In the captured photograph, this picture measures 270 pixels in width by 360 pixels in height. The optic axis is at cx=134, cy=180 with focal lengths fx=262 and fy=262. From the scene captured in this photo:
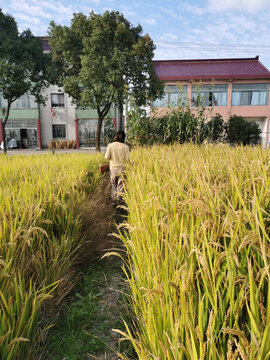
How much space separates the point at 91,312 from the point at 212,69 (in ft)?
107

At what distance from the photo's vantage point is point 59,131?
3191 cm

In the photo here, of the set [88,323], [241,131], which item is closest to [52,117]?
[241,131]

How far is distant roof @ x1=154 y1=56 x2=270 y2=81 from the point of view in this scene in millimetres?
29234

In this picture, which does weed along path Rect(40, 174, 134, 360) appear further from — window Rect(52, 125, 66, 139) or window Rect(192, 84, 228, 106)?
window Rect(52, 125, 66, 139)

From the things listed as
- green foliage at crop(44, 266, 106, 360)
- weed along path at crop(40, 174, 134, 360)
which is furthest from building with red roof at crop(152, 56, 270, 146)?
green foliage at crop(44, 266, 106, 360)

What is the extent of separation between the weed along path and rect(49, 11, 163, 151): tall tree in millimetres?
16332

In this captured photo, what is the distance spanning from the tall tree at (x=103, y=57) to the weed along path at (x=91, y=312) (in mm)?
16332

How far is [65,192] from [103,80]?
56.9 ft

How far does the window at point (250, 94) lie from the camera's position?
29.9 m

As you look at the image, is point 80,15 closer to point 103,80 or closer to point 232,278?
point 103,80

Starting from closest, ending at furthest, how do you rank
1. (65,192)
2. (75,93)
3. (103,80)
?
(65,192)
(103,80)
(75,93)

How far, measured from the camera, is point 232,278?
1.00 meters

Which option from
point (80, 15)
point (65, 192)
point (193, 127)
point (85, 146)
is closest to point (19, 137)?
point (85, 146)

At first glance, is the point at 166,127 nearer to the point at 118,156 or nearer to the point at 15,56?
the point at 118,156
